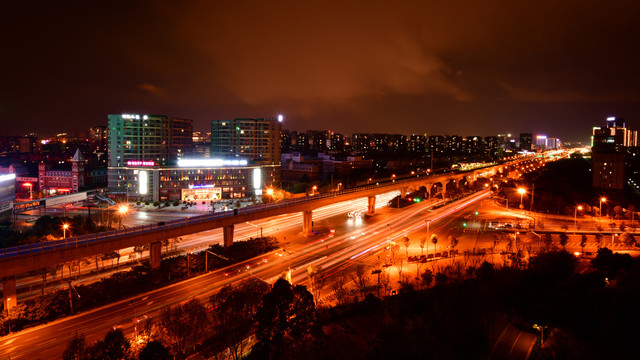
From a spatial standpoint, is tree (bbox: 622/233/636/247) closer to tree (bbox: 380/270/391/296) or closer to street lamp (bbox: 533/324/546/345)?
street lamp (bbox: 533/324/546/345)

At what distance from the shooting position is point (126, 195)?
61219 mm

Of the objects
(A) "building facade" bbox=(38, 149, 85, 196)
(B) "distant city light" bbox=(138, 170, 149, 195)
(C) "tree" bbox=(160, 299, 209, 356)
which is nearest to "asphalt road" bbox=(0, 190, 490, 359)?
(C) "tree" bbox=(160, 299, 209, 356)

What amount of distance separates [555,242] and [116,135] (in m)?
66.9

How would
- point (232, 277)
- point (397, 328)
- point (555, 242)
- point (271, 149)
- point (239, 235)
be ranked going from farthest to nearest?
point (271, 149) < point (239, 235) < point (555, 242) < point (232, 277) < point (397, 328)

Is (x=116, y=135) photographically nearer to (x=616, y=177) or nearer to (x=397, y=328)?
(x=397, y=328)

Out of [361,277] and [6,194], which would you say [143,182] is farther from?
[361,277]

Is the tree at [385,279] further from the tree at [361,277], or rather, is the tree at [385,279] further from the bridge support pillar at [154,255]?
the bridge support pillar at [154,255]

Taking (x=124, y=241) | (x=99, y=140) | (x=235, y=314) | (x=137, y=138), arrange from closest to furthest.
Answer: (x=235, y=314) → (x=124, y=241) → (x=137, y=138) → (x=99, y=140)

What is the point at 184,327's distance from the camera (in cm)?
1509

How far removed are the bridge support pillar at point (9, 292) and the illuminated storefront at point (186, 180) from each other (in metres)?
42.7

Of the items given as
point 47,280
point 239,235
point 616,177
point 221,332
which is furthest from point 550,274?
point 616,177

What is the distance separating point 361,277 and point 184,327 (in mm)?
12140

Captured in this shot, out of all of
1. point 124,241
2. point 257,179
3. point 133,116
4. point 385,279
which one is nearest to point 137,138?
point 133,116

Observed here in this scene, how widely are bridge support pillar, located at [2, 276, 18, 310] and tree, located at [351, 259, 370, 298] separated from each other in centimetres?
1842
